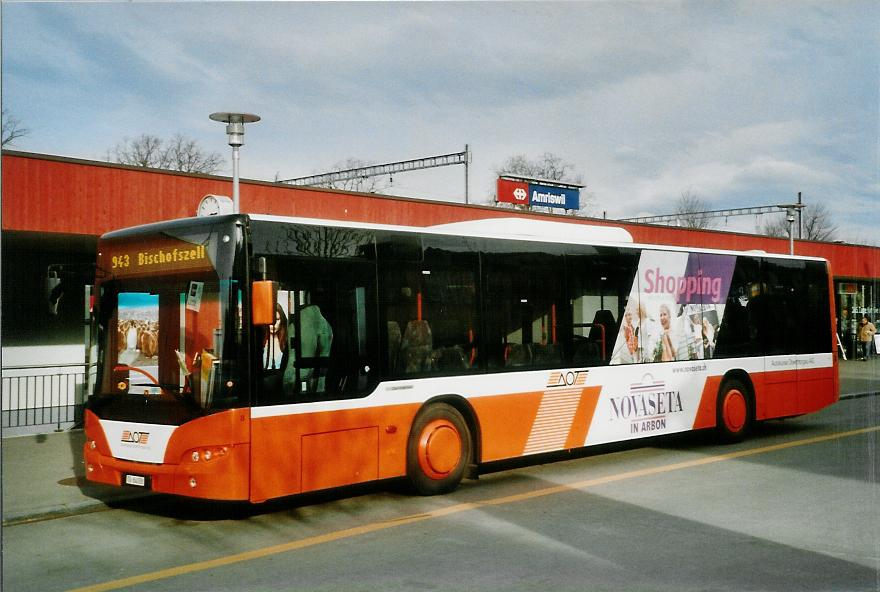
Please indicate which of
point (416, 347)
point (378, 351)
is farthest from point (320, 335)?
point (416, 347)

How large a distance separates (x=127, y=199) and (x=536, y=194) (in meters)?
24.0

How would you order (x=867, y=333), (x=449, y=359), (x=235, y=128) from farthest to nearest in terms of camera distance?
(x=867, y=333), (x=235, y=128), (x=449, y=359)

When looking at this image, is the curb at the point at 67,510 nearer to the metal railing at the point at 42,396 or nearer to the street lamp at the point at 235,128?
the street lamp at the point at 235,128

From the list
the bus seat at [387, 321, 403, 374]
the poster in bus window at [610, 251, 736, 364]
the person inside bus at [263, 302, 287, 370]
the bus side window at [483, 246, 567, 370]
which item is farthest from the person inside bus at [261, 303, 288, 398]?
the poster in bus window at [610, 251, 736, 364]

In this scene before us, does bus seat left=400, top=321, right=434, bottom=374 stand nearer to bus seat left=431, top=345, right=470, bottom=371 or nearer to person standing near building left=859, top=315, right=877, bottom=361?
bus seat left=431, top=345, right=470, bottom=371

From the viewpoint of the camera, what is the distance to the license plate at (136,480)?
26.7ft

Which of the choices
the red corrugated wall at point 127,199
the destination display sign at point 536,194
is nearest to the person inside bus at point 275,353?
the red corrugated wall at point 127,199

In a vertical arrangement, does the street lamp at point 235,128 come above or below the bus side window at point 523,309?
above

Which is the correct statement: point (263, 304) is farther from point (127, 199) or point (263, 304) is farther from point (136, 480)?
point (127, 199)

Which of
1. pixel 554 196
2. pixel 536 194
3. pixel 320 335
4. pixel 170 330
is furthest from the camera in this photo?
pixel 554 196

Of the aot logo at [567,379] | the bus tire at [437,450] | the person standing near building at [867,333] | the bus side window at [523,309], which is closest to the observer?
the bus tire at [437,450]

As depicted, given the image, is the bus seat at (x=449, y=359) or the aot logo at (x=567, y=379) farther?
the aot logo at (x=567, y=379)

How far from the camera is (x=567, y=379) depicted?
11.2 metres

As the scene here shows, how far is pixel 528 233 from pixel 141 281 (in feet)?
16.0
